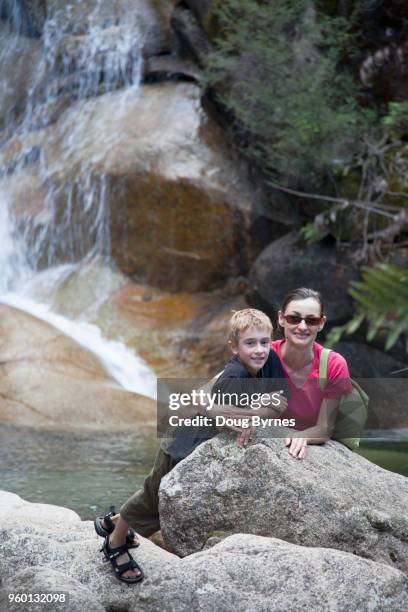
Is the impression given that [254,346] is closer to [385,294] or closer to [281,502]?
[281,502]

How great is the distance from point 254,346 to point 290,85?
8.20 m

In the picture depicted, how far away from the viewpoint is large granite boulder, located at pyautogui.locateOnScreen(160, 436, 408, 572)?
3.98 meters

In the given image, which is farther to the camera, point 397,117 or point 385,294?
point 397,117

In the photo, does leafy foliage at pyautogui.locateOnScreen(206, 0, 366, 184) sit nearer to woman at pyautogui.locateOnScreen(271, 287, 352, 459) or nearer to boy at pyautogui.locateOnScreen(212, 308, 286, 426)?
woman at pyautogui.locateOnScreen(271, 287, 352, 459)

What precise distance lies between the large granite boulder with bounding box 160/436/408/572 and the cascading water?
6906 mm

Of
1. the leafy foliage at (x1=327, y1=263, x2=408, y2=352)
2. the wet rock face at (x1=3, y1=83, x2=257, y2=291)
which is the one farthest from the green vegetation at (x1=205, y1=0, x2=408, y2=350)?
the leafy foliage at (x1=327, y1=263, x2=408, y2=352)

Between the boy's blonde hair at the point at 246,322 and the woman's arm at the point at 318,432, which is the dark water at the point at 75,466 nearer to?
the woman's arm at the point at 318,432

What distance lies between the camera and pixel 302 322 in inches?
154

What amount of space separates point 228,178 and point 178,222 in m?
0.92

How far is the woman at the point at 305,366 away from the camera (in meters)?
3.92

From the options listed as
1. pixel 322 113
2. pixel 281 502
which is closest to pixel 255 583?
pixel 281 502

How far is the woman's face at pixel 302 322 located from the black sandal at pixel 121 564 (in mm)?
1184

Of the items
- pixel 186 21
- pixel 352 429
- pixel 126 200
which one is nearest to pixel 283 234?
pixel 126 200

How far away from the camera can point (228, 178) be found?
12.7m
